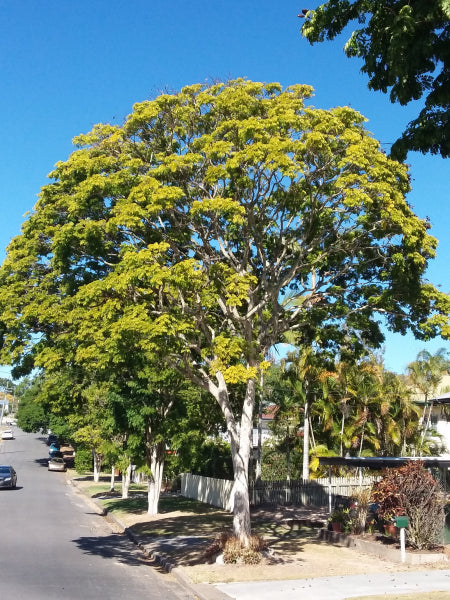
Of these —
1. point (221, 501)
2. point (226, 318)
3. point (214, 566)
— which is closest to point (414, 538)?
point (214, 566)

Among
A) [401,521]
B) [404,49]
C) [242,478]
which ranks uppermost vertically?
[404,49]

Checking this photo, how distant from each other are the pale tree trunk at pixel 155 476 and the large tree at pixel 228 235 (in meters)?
7.63

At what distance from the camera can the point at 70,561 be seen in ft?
43.7

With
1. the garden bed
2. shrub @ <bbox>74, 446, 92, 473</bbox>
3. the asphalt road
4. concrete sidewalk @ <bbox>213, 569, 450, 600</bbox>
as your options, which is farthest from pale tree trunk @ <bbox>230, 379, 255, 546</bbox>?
shrub @ <bbox>74, 446, 92, 473</bbox>

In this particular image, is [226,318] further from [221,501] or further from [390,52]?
[221,501]

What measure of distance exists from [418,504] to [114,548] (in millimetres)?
7919

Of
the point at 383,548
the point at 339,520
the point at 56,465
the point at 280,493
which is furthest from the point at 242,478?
the point at 56,465

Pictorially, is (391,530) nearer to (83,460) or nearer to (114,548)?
(114,548)

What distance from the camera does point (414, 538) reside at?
47.1 ft

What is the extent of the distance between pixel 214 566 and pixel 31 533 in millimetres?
7044

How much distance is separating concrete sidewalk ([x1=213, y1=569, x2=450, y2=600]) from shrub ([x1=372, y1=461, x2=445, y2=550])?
203cm

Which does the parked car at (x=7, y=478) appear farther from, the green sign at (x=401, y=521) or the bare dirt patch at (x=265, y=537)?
the green sign at (x=401, y=521)

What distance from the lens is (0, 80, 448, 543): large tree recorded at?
13336mm

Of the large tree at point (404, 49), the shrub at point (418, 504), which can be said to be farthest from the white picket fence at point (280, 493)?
the large tree at point (404, 49)
